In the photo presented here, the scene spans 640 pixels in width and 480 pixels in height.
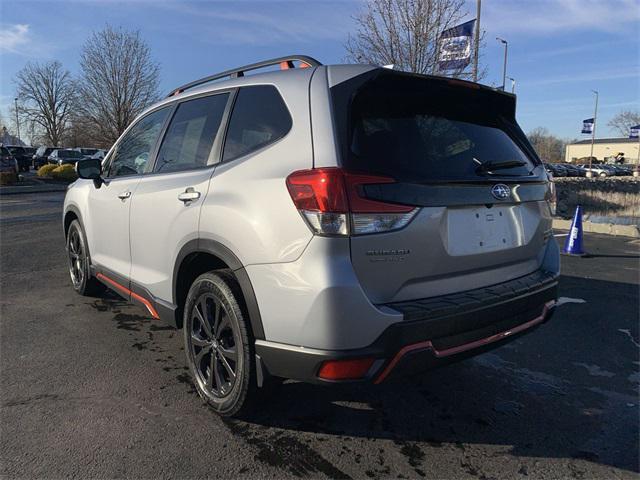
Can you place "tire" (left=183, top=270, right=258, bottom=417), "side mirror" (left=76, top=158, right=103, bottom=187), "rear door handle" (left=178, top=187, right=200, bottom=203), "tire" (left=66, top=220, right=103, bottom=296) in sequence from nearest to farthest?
1. "tire" (left=183, top=270, right=258, bottom=417)
2. "rear door handle" (left=178, top=187, right=200, bottom=203)
3. "side mirror" (left=76, top=158, right=103, bottom=187)
4. "tire" (left=66, top=220, right=103, bottom=296)

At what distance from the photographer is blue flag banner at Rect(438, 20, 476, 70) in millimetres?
11664

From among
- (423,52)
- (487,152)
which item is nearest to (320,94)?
(487,152)

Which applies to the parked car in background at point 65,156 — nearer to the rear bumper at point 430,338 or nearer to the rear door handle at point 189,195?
the rear door handle at point 189,195

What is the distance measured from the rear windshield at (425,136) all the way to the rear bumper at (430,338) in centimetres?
62

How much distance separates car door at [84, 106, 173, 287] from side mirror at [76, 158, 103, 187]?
6cm

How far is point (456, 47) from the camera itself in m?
11.8

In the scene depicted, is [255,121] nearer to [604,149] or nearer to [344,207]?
[344,207]

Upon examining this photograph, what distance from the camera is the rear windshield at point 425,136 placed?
2.28 m

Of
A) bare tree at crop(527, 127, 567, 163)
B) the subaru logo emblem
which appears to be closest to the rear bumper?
the subaru logo emblem

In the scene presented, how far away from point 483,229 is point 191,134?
204cm

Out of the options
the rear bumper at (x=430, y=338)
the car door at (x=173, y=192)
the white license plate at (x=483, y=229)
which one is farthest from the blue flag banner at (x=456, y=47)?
the rear bumper at (x=430, y=338)

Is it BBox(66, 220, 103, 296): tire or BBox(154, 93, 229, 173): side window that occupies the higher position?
BBox(154, 93, 229, 173): side window

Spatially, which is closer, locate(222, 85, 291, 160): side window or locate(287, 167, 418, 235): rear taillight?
locate(287, 167, 418, 235): rear taillight

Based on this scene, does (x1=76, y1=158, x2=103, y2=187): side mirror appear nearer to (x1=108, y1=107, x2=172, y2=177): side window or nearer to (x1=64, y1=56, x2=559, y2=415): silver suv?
(x1=108, y1=107, x2=172, y2=177): side window
